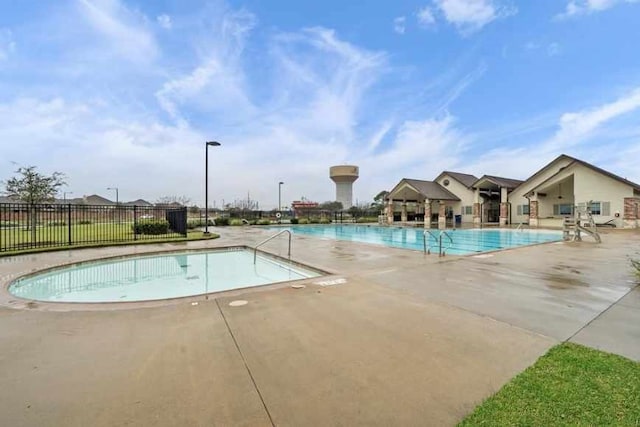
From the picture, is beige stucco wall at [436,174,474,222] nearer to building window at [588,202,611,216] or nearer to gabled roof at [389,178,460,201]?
gabled roof at [389,178,460,201]

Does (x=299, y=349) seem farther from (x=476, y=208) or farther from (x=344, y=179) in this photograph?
(x=344, y=179)

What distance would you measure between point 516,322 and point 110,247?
13.9m

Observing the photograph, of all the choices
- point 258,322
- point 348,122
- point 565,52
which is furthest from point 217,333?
point 348,122

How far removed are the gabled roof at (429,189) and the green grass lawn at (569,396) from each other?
29951 mm

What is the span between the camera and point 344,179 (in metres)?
91.4

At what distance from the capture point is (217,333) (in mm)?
3635

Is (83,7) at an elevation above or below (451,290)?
above

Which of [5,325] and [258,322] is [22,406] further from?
[5,325]

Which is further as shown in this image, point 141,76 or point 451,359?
point 141,76

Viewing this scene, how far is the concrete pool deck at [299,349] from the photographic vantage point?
221 cm

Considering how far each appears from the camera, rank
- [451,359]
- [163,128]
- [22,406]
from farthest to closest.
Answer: [163,128], [451,359], [22,406]

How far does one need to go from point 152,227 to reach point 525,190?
110 ft

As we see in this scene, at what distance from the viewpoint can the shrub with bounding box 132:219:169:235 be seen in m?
17.0

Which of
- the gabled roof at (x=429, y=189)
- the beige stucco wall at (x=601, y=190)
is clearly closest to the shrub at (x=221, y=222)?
the gabled roof at (x=429, y=189)
